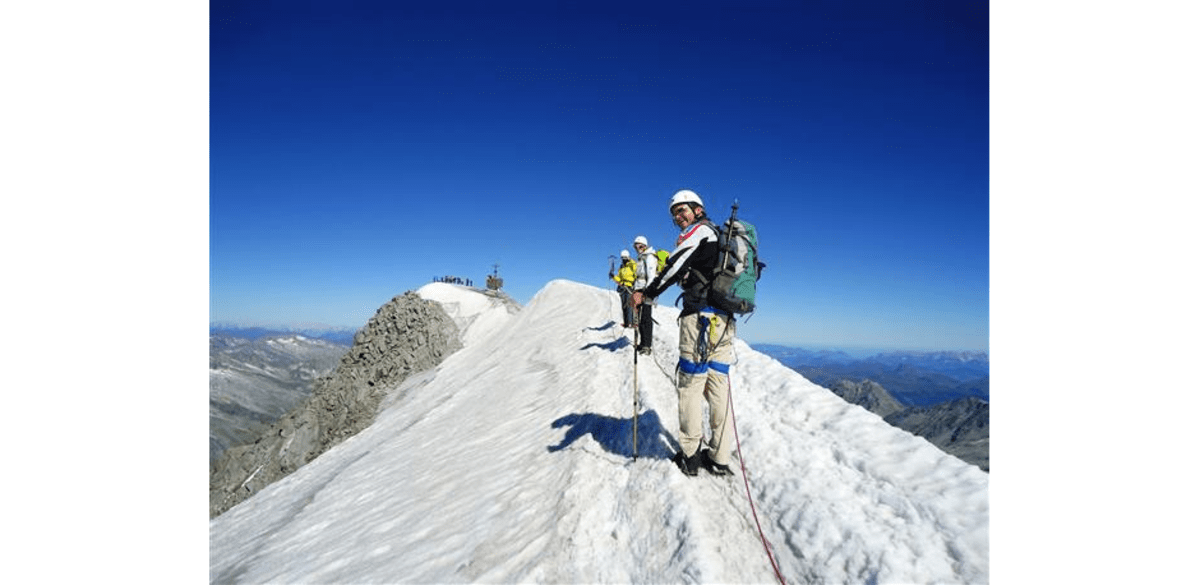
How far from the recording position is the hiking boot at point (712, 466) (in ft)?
19.7

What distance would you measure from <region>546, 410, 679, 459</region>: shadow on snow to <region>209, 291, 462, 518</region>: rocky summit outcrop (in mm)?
19529

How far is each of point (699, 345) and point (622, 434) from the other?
2.95 meters

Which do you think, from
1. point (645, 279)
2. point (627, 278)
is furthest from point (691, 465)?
point (627, 278)

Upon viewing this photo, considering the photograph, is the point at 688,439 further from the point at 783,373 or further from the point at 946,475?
the point at 783,373

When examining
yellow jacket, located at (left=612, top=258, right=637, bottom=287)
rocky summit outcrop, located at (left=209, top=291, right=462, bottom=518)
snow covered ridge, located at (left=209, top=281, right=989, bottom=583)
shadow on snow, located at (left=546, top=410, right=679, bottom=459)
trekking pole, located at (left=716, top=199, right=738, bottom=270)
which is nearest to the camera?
snow covered ridge, located at (left=209, top=281, right=989, bottom=583)

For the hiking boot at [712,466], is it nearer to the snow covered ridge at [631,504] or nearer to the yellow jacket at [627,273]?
the snow covered ridge at [631,504]

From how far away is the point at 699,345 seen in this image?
Answer: 5.70 m

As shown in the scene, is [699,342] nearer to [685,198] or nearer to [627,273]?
[685,198]

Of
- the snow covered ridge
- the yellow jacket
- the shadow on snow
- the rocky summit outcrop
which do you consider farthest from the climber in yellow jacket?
the rocky summit outcrop

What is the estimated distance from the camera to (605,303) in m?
27.3

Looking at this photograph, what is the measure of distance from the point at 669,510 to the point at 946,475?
302cm

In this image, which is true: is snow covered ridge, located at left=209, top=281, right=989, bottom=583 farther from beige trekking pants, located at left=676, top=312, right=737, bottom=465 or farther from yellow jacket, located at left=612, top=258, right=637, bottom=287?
yellow jacket, located at left=612, top=258, right=637, bottom=287

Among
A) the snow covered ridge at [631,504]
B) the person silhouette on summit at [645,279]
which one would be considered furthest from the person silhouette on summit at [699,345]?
the person silhouette on summit at [645,279]

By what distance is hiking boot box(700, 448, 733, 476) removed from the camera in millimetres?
6016
